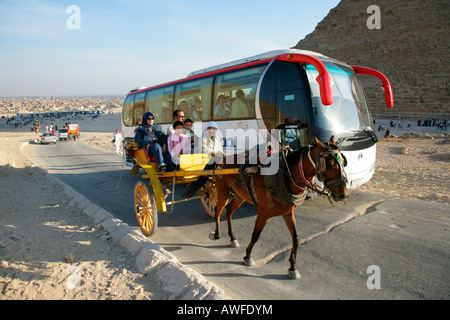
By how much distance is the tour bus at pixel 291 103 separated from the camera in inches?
225

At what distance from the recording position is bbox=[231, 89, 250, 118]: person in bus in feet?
23.7

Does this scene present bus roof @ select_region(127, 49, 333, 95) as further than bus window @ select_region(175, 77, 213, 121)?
No

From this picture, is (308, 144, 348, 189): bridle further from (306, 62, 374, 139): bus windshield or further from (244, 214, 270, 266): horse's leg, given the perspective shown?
(306, 62, 374, 139): bus windshield

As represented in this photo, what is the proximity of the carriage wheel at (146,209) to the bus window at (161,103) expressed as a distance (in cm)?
509

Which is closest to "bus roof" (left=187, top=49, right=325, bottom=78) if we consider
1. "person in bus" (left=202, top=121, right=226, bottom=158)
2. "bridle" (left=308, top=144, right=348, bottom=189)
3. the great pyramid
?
"person in bus" (left=202, top=121, right=226, bottom=158)

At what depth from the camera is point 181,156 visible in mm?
5164

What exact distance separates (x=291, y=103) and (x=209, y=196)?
2.70m

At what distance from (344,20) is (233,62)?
10922 centimetres

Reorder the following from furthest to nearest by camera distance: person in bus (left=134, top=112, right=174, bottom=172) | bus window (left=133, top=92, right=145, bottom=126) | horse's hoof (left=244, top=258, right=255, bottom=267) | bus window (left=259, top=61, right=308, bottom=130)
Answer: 1. bus window (left=133, top=92, right=145, bottom=126)
2. bus window (left=259, top=61, right=308, bottom=130)
3. person in bus (left=134, top=112, right=174, bottom=172)
4. horse's hoof (left=244, top=258, right=255, bottom=267)

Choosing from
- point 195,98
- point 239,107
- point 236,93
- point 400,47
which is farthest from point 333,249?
point 400,47

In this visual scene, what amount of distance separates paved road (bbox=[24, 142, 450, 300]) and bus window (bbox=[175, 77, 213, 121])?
305cm

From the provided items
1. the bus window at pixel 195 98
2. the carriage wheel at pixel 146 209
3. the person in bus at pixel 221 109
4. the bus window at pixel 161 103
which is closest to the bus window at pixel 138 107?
the bus window at pixel 161 103

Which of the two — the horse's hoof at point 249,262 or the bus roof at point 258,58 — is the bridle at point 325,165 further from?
the bus roof at point 258,58

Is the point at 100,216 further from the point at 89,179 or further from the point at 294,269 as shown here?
the point at 89,179
